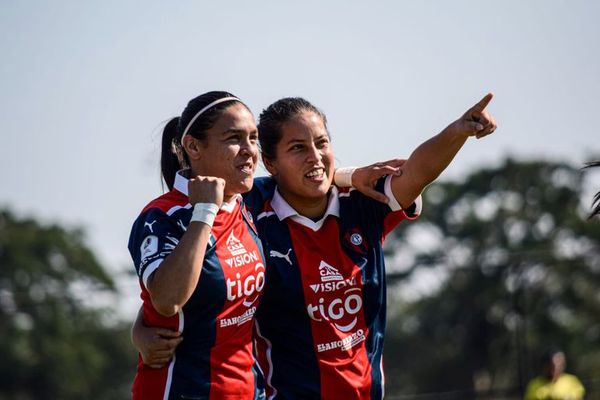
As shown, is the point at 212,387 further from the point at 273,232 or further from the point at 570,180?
the point at 570,180

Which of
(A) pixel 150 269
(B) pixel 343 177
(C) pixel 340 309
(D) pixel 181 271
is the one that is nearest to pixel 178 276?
(D) pixel 181 271

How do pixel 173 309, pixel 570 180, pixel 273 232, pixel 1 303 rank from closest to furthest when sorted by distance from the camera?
1. pixel 173 309
2. pixel 273 232
3. pixel 1 303
4. pixel 570 180

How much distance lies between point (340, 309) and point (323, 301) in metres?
0.08

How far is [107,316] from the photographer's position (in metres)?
14.2

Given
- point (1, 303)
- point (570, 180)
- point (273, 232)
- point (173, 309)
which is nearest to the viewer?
point (173, 309)

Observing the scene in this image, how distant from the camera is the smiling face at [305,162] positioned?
4.15 meters

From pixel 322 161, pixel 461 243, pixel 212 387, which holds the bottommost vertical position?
pixel 212 387

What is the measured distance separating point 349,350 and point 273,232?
0.58 meters

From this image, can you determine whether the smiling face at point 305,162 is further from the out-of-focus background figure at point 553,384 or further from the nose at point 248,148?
the out-of-focus background figure at point 553,384

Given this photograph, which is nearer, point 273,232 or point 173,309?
point 173,309

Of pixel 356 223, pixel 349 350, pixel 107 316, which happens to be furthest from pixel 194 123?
pixel 107 316

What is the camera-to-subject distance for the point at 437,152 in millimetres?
3912

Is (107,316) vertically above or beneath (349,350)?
above

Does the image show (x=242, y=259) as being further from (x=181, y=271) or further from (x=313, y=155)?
(x=313, y=155)
